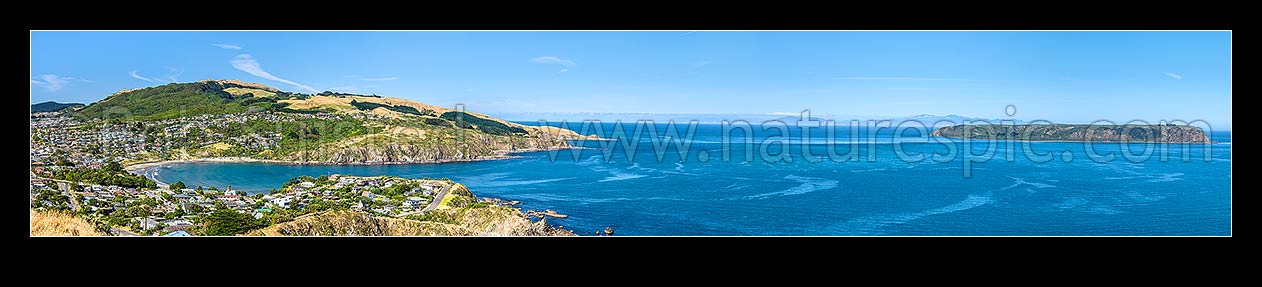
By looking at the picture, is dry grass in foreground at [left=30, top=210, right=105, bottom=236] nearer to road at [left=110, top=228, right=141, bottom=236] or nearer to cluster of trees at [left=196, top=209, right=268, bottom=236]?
road at [left=110, top=228, right=141, bottom=236]

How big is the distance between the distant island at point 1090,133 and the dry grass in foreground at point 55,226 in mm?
23541

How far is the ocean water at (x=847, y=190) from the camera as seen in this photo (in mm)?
11070

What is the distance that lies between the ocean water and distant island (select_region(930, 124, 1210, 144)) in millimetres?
1074

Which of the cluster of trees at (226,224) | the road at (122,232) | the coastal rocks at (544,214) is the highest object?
the road at (122,232)

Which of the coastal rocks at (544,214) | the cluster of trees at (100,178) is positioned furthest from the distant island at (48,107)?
the coastal rocks at (544,214)

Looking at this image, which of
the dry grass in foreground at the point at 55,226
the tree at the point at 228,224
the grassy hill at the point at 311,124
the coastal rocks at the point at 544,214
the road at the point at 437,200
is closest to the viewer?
the dry grass in foreground at the point at 55,226

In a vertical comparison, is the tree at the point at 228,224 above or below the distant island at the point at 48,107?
below

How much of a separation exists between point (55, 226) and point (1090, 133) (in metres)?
28.8

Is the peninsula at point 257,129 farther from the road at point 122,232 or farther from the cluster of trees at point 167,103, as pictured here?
the road at point 122,232

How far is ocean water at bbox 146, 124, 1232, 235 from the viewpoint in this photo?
36.3 feet

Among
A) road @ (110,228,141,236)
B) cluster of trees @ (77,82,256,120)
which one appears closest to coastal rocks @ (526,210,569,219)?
road @ (110,228,141,236)

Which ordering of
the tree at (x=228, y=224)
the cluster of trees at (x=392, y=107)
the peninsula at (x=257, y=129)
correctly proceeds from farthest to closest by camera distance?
the cluster of trees at (x=392, y=107) < the peninsula at (x=257, y=129) < the tree at (x=228, y=224)
